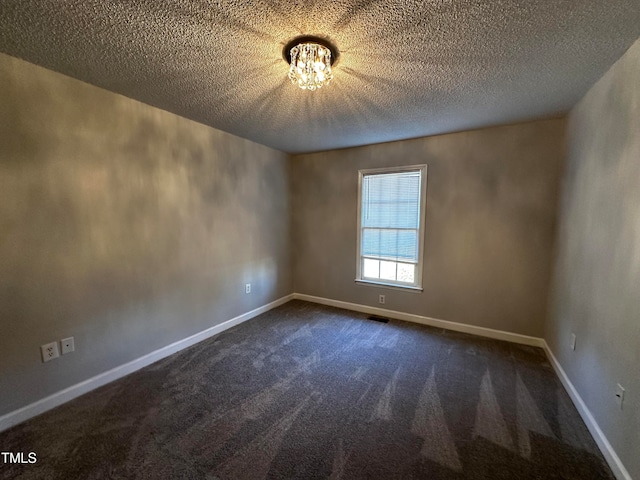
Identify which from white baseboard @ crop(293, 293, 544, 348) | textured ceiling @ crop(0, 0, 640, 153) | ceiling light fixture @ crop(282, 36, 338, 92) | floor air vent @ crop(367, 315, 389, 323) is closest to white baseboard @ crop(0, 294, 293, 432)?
white baseboard @ crop(293, 293, 544, 348)

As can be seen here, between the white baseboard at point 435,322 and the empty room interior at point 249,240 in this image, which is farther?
the white baseboard at point 435,322

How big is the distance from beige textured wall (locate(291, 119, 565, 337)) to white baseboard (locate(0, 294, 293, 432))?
2011mm

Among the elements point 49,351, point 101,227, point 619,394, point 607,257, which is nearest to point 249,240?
point 101,227

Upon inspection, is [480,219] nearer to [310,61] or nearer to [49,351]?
[310,61]

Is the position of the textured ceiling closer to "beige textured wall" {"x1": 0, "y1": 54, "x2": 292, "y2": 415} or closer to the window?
"beige textured wall" {"x1": 0, "y1": 54, "x2": 292, "y2": 415}

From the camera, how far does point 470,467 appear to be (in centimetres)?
147

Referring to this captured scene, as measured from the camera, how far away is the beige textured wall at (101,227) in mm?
1748

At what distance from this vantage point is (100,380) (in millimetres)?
2160

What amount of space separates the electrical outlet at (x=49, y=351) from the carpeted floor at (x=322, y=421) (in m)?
0.37

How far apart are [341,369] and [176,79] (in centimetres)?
269

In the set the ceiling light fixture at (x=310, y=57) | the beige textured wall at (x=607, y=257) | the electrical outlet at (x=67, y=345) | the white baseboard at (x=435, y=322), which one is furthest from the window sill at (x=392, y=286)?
the electrical outlet at (x=67, y=345)

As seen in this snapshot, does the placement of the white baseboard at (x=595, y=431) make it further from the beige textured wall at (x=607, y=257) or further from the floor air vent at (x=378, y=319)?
the floor air vent at (x=378, y=319)

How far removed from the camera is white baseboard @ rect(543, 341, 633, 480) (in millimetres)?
1404

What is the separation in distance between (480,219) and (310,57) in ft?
8.41
